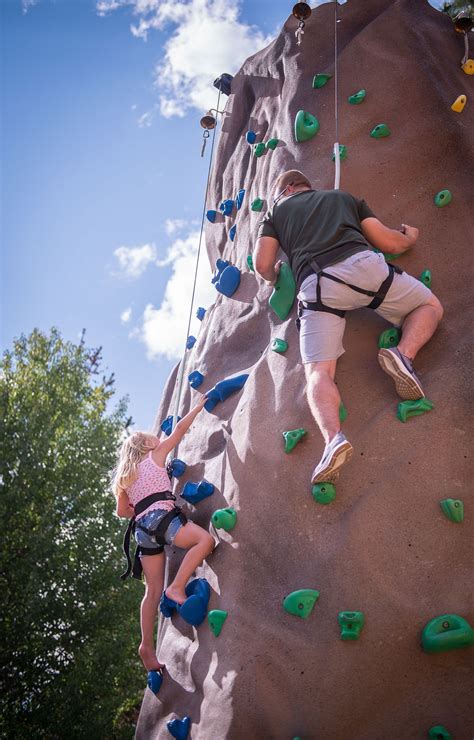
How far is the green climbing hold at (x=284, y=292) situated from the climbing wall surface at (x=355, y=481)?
0.10m

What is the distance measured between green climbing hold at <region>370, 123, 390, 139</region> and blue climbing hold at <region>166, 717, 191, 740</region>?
3860 mm

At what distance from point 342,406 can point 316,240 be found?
0.91 metres

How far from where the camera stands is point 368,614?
2.88 meters

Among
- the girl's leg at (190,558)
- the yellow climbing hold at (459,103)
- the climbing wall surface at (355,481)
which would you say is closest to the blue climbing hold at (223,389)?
the climbing wall surface at (355,481)

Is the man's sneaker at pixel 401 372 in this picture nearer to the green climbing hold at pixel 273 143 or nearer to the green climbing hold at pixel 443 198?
the green climbing hold at pixel 443 198

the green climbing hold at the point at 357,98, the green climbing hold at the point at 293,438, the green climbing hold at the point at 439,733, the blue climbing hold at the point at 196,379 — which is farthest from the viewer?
the blue climbing hold at the point at 196,379

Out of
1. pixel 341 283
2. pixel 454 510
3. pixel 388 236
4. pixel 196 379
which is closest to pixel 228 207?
pixel 196 379

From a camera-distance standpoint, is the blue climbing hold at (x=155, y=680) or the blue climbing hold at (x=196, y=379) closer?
the blue climbing hold at (x=155, y=680)

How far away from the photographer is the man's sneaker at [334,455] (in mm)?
2881

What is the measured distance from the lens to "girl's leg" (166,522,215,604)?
350 centimetres

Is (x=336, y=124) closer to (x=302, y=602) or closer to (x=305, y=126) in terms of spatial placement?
(x=305, y=126)

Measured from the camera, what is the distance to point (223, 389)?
421 cm

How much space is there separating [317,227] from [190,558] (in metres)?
2.00

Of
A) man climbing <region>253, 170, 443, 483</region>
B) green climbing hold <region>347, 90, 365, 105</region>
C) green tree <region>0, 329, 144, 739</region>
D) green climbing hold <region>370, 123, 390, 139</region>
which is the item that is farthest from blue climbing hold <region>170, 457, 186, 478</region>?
green tree <region>0, 329, 144, 739</region>
